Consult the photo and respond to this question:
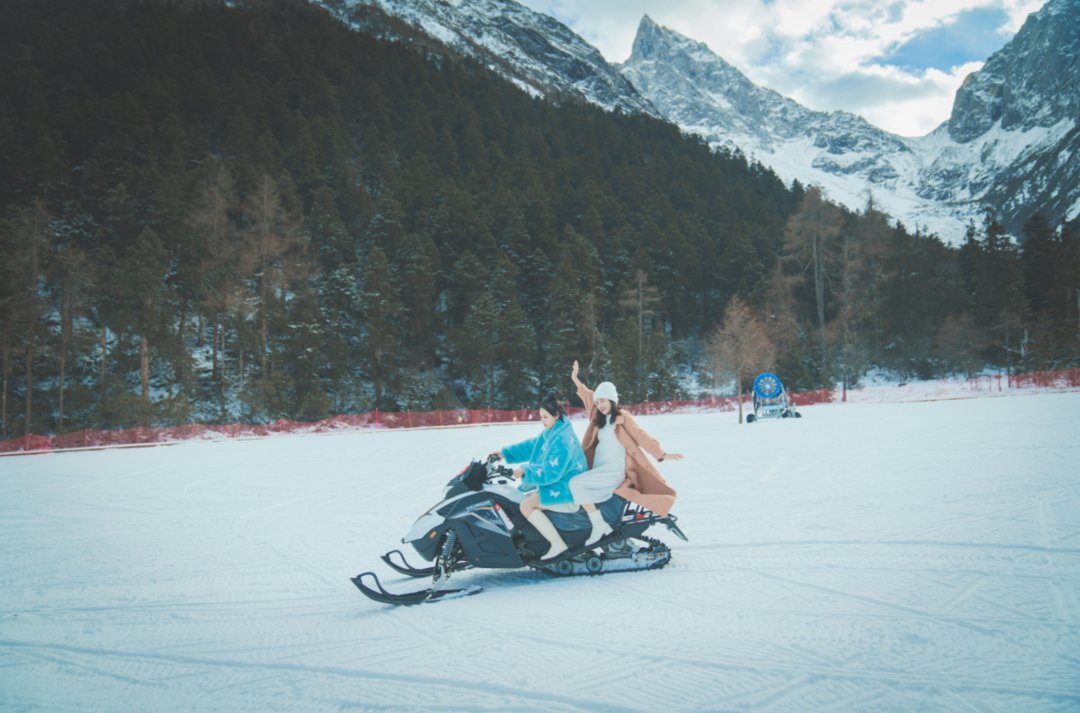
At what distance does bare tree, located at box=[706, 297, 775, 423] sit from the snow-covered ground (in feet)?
69.7

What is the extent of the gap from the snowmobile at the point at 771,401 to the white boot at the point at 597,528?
68.6 feet

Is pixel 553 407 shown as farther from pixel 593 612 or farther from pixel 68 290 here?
pixel 68 290

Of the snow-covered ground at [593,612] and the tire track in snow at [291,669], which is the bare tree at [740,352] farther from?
the tire track in snow at [291,669]

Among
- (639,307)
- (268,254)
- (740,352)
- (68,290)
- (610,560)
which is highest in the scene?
(268,254)

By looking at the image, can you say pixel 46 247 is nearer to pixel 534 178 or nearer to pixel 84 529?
pixel 84 529

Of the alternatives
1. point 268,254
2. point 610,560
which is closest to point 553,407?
point 610,560

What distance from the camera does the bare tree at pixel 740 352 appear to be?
30.5 meters

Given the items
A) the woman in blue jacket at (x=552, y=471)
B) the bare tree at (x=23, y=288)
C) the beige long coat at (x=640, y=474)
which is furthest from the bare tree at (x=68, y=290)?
the beige long coat at (x=640, y=474)

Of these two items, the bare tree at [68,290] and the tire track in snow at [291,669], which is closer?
the tire track in snow at [291,669]

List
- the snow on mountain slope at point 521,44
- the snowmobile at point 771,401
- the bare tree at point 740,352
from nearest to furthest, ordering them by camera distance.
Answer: the snowmobile at point 771,401
the bare tree at point 740,352
the snow on mountain slope at point 521,44

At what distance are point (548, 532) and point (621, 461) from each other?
0.84m

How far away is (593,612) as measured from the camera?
4008 millimetres

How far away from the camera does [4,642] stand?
3861 mm

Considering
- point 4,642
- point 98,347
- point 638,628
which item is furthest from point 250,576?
point 98,347
